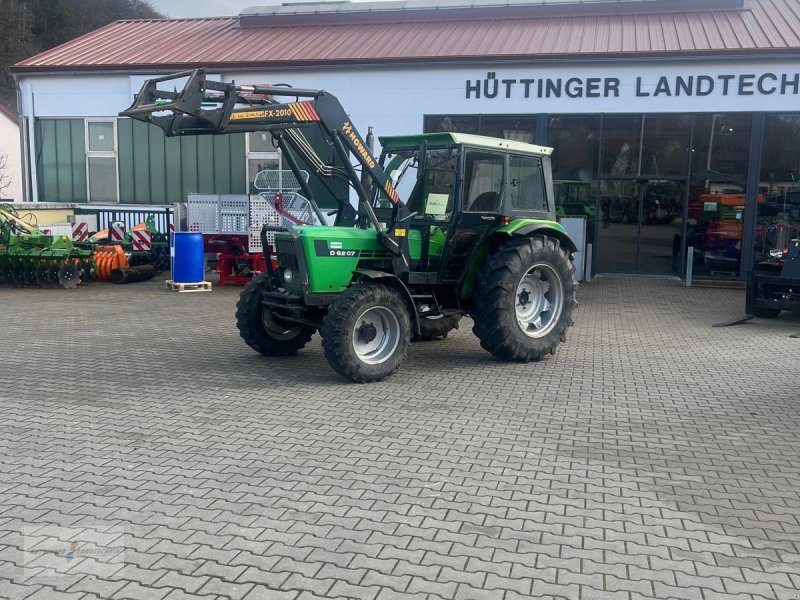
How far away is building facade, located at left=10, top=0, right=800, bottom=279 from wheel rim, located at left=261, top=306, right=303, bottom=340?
9.90m

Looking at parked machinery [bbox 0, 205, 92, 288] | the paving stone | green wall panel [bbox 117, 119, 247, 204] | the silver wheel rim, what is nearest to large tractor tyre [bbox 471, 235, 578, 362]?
the silver wheel rim

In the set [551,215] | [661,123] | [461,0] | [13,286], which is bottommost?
[13,286]

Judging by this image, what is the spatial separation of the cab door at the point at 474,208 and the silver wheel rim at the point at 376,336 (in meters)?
0.96

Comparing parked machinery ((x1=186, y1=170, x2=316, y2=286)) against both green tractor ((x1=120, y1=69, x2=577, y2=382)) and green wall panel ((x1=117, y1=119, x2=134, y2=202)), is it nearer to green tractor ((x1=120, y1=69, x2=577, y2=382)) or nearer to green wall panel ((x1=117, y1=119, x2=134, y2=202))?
green wall panel ((x1=117, y1=119, x2=134, y2=202))

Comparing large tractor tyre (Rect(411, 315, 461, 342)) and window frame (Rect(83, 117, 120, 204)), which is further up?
window frame (Rect(83, 117, 120, 204))

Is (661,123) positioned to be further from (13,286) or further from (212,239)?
(13,286)

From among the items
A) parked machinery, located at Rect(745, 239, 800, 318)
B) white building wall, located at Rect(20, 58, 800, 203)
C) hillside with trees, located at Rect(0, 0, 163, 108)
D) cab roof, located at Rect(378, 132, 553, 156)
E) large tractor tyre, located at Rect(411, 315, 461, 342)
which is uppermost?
hillside with trees, located at Rect(0, 0, 163, 108)

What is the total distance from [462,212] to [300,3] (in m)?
16.1

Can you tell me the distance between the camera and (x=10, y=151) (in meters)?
36.6

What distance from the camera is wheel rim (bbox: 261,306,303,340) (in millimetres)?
8773

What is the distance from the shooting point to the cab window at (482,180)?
8.51 metres

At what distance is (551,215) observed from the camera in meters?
9.38

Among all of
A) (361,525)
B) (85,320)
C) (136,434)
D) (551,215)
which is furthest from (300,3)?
(361,525)

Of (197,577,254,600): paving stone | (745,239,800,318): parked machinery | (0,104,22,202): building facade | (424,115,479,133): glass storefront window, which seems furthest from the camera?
(0,104,22,202): building facade
